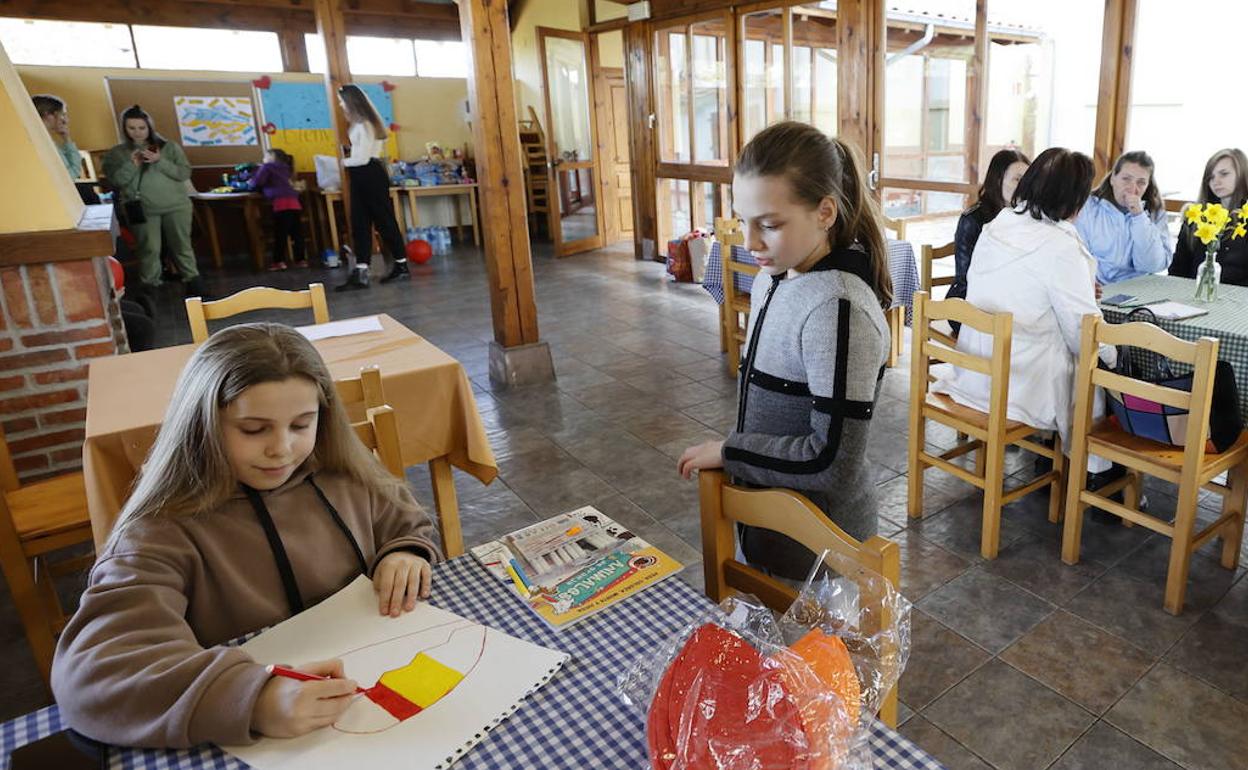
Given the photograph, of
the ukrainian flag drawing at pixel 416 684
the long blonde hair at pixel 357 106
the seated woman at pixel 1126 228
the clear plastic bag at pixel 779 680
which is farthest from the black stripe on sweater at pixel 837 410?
the long blonde hair at pixel 357 106

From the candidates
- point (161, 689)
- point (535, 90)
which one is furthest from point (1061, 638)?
point (535, 90)

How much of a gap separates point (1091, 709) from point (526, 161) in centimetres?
868

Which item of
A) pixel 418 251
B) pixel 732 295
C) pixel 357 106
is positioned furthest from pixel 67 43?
pixel 732 295

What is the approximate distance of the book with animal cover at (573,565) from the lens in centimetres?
108

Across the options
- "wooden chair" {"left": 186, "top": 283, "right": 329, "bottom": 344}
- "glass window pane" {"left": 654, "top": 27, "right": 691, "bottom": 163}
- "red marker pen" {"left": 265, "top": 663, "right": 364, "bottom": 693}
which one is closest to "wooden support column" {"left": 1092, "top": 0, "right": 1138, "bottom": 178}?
"glass window pane" {"left": 654, "top": 27, "right": 691, "bottom": 163}

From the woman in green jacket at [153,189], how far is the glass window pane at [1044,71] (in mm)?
6242

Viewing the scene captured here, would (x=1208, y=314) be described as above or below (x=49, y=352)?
below

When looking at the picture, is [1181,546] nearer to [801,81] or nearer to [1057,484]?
[1057,484]

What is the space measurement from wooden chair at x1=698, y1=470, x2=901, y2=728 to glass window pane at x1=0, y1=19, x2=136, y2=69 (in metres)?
9.20

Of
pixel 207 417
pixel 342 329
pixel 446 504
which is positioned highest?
pixel 207 417

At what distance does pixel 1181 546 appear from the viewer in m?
2.07

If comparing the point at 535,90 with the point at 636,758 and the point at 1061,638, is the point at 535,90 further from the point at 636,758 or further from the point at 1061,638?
the point at 636,758

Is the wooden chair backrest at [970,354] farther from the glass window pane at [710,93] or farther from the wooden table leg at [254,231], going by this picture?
the wooden table leg at [254,231]

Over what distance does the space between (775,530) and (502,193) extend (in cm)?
315
